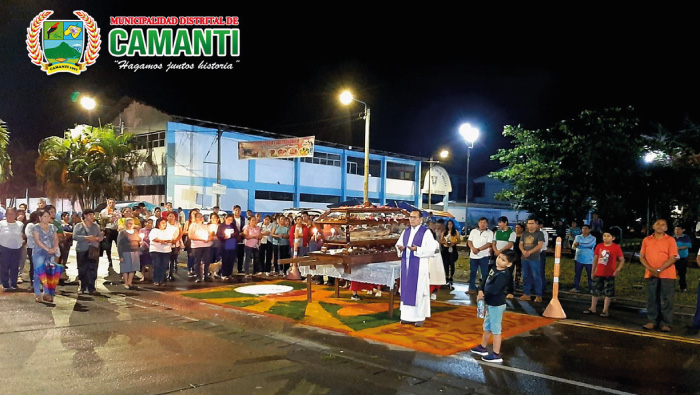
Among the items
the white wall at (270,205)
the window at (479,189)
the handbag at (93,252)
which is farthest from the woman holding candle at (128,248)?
the window at (479,189)

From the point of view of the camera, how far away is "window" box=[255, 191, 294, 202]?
36.4m

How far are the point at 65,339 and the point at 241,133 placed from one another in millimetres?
28436

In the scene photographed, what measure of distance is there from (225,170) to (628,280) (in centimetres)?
2525

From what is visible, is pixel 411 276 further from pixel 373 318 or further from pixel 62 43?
pixel 62 43

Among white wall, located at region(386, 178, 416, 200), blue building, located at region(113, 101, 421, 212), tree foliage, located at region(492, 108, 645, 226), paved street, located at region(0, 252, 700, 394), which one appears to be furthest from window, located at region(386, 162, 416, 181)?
paved street, located at region(0, 252, 700, 394)

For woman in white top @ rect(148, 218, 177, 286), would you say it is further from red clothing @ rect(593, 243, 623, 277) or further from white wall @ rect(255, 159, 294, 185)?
white wall @ rect(255, 159, 294, 185)

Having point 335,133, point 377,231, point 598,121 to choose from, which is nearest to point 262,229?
point 377,231

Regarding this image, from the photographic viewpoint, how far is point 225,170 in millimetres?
33781

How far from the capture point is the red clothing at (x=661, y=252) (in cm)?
879

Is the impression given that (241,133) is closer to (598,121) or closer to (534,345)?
(598,121)

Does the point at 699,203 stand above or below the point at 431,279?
above

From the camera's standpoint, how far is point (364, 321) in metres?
9.01

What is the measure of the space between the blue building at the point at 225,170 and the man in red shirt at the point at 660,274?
22337 millimetres

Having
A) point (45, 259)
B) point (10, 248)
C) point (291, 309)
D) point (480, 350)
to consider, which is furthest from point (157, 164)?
point (480, 350)
